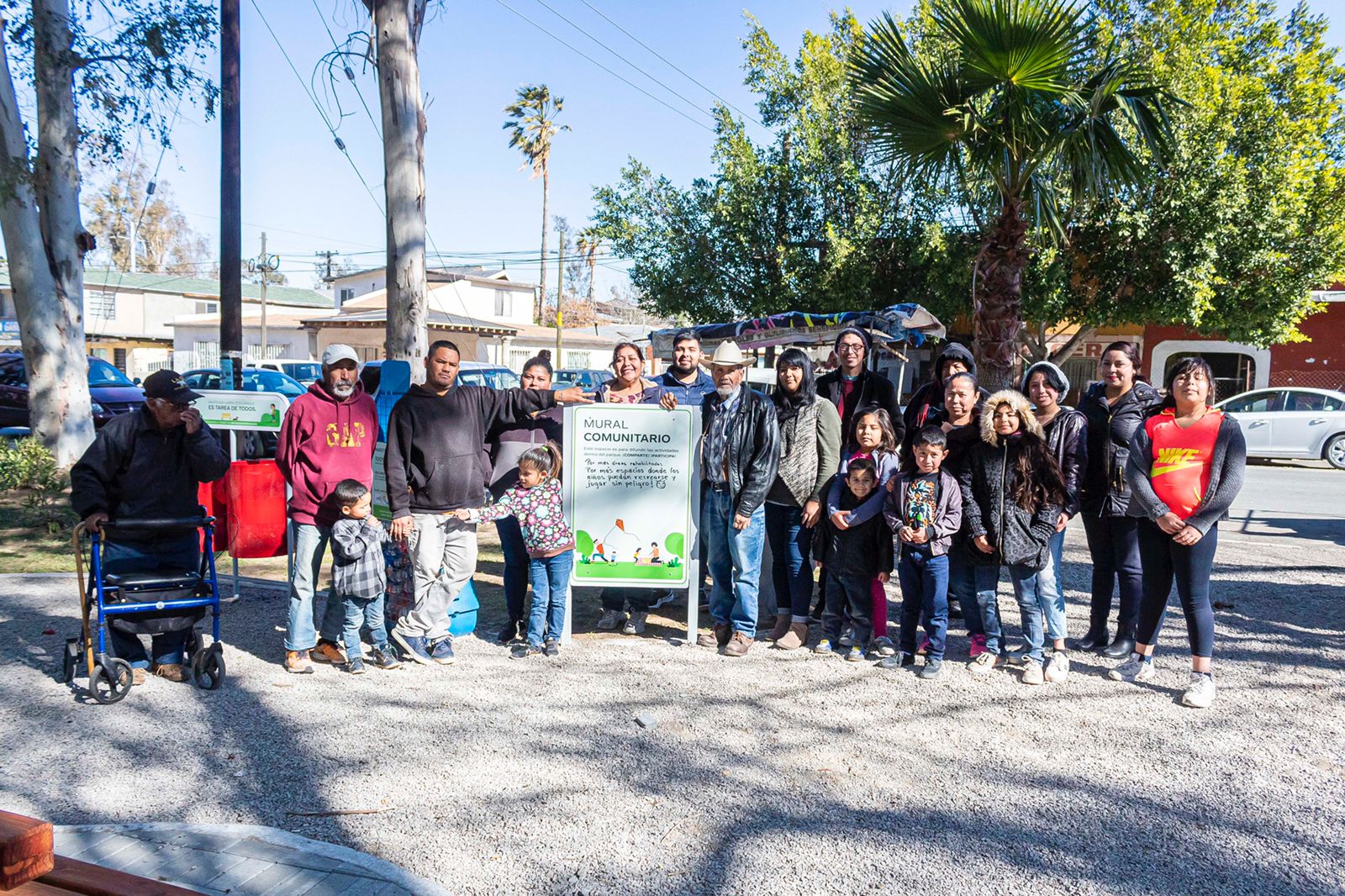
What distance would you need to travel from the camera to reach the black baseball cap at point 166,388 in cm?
512

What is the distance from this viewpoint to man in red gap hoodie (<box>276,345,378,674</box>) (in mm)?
5492

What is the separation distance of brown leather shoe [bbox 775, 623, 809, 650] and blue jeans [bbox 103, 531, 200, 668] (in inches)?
139

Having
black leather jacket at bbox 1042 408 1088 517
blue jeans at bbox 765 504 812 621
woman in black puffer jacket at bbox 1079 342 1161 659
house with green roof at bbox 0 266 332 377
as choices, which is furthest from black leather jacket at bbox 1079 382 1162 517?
house with green roof at bbox 0 266 332 377

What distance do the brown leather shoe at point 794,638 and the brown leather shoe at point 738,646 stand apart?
0.73ft

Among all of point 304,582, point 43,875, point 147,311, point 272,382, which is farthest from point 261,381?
point 147,311

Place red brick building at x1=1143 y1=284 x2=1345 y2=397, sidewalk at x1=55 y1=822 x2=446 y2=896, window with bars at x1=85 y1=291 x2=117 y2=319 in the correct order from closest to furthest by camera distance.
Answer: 1. sidewalk at x1=55 y1=822 x2=446 y2=896
2. red brick building at x1=1143 y1=284 x2=1345 y2=397
3. window with bars at x1=85 y1=291 x2=117 y2=319

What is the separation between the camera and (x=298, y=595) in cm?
550

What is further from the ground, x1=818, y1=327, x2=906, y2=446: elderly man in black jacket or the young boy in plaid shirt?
x1=818, y1=327, x2=906, y2=446: elderly man in black jacket

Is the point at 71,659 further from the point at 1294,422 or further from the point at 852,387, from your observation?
the point at 1294,422

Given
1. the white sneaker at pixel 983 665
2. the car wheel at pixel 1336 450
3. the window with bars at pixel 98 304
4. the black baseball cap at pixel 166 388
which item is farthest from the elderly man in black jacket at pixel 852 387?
the window with bars at pixel 98 304

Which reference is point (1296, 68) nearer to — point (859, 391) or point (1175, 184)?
point (1175, 184)

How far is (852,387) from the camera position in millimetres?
6703

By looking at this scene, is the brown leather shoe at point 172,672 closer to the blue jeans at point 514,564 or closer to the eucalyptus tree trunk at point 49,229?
the blue jeans at point 514,564

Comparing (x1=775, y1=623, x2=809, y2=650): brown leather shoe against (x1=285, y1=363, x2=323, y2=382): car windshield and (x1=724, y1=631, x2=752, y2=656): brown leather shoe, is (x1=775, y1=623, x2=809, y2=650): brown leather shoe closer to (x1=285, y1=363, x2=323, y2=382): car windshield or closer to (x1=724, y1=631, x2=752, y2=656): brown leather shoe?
(x1=724, y1=631, x2=752, y2=656): brown leather shoe
